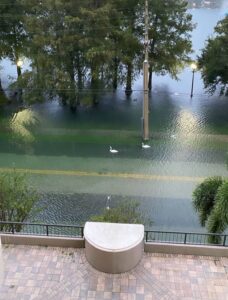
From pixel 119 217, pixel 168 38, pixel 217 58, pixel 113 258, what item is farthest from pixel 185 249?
pixel 168 38

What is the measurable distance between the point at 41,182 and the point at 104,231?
7.22 m

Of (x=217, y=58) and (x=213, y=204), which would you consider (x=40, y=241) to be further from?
(x=217, y=58)

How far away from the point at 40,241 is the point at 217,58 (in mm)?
14714

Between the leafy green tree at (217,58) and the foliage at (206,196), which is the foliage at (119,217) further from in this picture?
the leafy green tree at (217,58)

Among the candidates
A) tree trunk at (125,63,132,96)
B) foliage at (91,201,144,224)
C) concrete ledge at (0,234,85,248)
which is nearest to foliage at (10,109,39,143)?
tree trunk at (125,63,132,96)

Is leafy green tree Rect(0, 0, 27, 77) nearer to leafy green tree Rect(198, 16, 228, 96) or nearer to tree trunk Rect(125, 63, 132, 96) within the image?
tree trunk Rect(125, 63, 132, 96)

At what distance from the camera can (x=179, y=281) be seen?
8219 millimetres

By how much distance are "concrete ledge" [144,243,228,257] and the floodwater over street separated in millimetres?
3600

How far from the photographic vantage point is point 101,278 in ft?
27.0

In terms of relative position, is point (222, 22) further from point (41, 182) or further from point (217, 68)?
point (41, 182)

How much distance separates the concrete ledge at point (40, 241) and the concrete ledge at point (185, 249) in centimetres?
163

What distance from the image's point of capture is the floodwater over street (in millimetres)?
13758

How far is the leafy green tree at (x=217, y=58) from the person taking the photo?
1983cm

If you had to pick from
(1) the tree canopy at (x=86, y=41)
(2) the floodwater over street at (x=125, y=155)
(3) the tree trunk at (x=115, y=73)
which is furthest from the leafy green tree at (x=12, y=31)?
(3) the tree trunk at (x=115, y=73)
